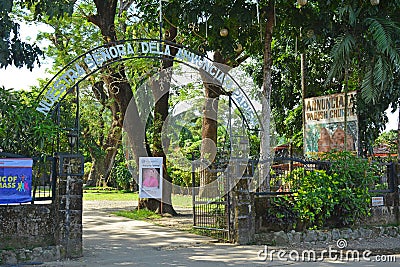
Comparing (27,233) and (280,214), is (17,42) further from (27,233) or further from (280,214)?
(280,214)

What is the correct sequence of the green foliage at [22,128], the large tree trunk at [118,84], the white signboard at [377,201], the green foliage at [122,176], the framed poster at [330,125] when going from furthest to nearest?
the green foliage at [122,176] → the large tree trunk at [118,84] → the framed poster at [330,125] → the white signboard at [377,201] → the green foliage at [22,128]

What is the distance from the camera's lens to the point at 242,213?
1077 cm

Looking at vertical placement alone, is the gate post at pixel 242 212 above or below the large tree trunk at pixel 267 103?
below

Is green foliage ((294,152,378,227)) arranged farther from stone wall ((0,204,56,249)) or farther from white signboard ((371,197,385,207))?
stone wall ((0,204,56,249))

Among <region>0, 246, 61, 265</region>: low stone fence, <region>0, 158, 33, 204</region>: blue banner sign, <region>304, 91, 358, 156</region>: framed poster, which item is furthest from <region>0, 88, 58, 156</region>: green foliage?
<region>304, 91, 358, 156</region>: framed poster

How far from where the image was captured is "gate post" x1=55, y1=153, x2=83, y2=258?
9.27 metres

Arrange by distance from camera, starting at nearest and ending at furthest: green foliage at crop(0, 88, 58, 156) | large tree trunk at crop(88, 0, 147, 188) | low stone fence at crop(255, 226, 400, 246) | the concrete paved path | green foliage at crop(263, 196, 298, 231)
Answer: the concrete paved path, green foliage at crop(0, 88, 58, 156), low stone fence at crop(255, 226, 400, 246), green foliage at crop(263, 196, 298, 231), large tree trunk at crop(88, 0, 147, 188)

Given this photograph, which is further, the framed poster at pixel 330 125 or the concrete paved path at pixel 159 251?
the framed poster at pixel 330 125

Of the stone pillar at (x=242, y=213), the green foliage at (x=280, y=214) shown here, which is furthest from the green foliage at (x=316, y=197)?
the stone pillar at (x=242, y=213)

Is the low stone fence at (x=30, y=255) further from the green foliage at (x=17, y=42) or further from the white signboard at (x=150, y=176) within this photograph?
the white signboard at (x=150, y=176)

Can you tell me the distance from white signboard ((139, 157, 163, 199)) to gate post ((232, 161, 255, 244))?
16.0ft

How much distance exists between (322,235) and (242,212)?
2006 mm

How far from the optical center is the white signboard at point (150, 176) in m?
15.4

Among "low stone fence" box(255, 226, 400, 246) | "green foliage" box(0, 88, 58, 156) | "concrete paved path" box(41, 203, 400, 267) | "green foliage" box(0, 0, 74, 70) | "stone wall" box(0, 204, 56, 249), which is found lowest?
"concrete paved path" box(41, 203, 400, 267)
